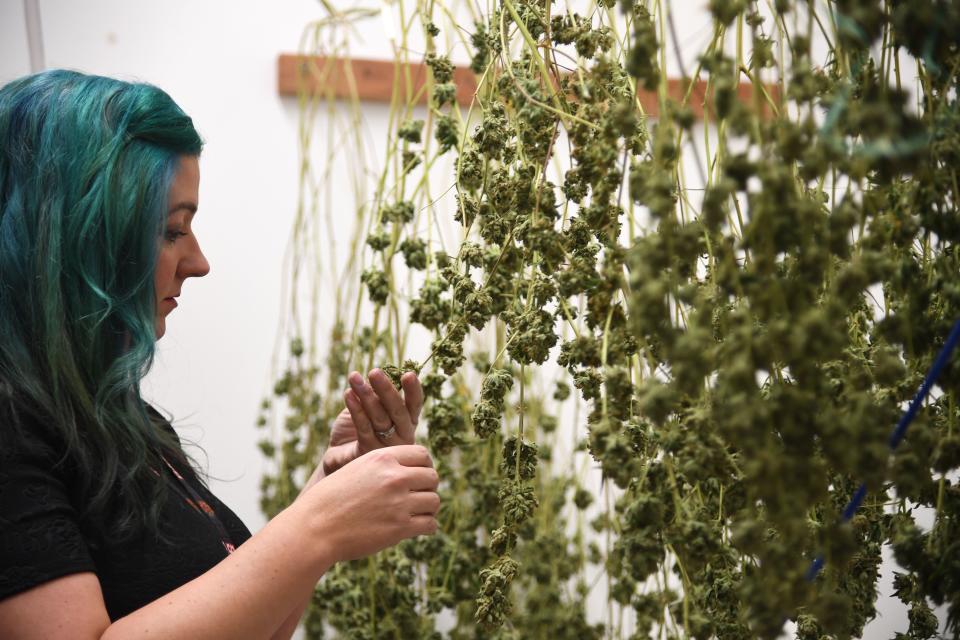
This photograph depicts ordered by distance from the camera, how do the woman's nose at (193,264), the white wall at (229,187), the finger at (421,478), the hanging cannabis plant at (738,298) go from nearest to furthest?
the hanging cannabis plant at (738,298) < the finger at (421,478) < the woman's nose at (193,264) < the white wall at (229,187)

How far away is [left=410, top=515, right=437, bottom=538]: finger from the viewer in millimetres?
820

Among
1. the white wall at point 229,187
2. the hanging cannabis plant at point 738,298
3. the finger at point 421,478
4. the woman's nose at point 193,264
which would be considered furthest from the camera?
the white wall at point 229,187

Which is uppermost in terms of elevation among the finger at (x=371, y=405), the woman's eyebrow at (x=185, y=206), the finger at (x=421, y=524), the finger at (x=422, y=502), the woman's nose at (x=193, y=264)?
the woman's eyebrow at (x=185, y=206)

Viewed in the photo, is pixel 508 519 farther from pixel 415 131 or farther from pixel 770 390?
pixel 415 131

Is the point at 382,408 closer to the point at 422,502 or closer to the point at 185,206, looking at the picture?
the point at 422,502

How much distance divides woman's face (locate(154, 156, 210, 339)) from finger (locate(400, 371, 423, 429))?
230mm

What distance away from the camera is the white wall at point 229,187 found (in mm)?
1731

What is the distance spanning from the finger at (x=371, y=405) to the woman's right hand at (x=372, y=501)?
0.27 ft

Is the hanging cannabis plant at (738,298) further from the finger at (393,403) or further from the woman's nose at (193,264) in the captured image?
the woman's nose at (193,264)

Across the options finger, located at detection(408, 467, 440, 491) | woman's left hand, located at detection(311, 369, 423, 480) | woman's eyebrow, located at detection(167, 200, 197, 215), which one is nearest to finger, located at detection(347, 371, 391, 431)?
woman's left hand, located at detection(311, 369, 423, 480)

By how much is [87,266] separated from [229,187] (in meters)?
0.97

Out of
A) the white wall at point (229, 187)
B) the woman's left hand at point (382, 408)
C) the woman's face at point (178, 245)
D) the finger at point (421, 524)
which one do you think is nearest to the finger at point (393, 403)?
the woman's left hand at point (382, 408)

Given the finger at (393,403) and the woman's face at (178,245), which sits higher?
the woman's face at (178,245)

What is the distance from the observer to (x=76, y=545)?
2.41ft
